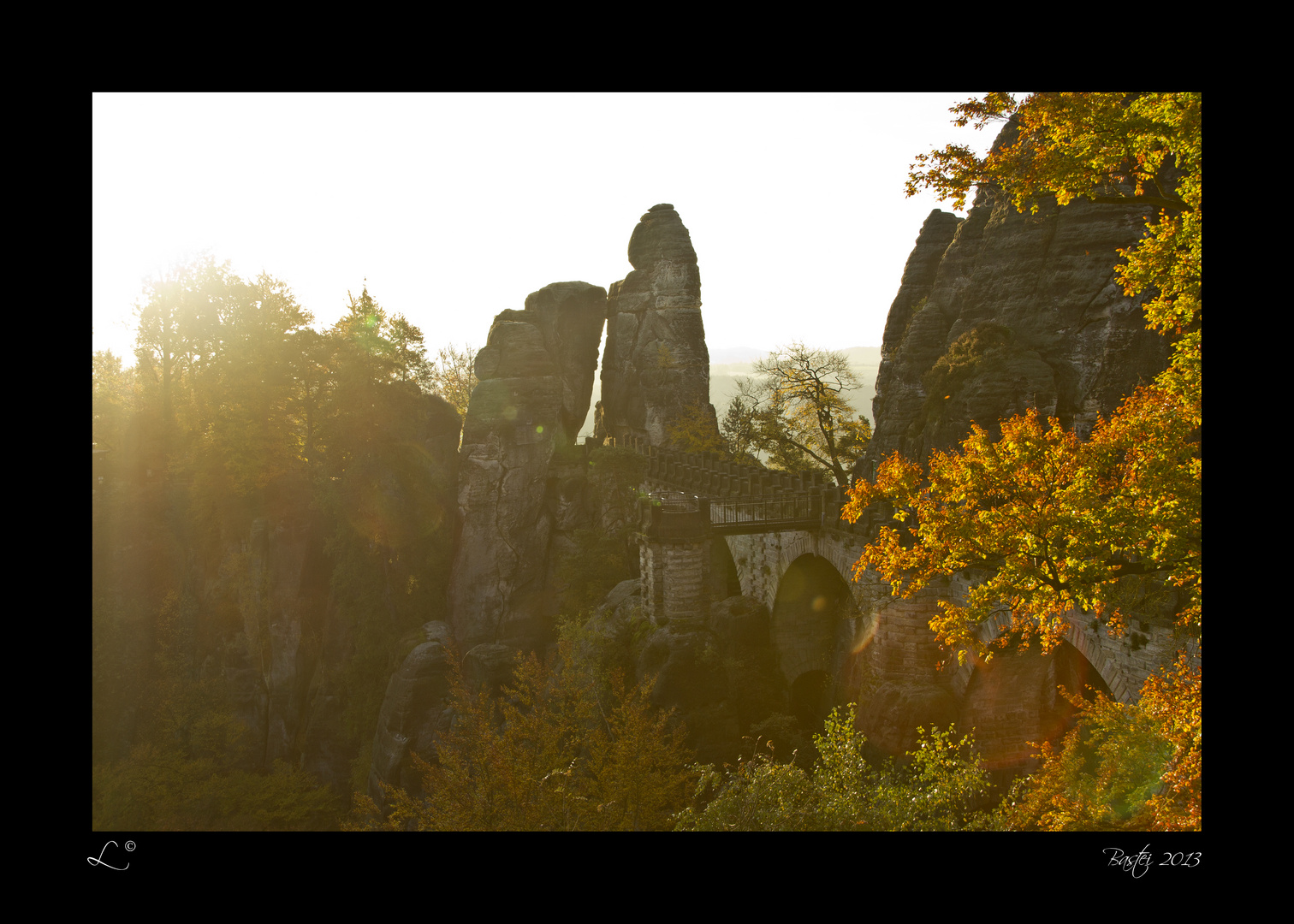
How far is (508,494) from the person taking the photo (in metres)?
34.1

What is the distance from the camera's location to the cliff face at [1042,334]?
1005 inches

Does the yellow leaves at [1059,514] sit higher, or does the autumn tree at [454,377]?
the autumn tree at [454,377]

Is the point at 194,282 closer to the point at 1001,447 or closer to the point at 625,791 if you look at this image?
the point at 625,791

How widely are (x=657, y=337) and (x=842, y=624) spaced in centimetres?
Answer: 2476

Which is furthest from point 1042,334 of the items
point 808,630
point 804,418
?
point 804,418

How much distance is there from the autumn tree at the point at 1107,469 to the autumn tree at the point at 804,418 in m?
29.6

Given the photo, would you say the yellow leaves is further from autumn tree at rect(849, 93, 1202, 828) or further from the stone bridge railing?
the stone bridge railing

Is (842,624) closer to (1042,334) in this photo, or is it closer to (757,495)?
(757,495)

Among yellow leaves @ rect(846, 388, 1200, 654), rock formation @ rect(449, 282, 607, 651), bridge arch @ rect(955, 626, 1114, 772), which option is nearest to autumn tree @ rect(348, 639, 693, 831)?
rock formation @ rect(449, 282, 607, 651)

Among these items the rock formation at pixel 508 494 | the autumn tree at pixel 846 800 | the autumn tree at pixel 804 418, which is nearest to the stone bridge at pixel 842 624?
the autumn tree at pixel 846 800

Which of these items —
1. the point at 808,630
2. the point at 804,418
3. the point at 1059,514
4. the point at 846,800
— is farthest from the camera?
the point at 804,418
